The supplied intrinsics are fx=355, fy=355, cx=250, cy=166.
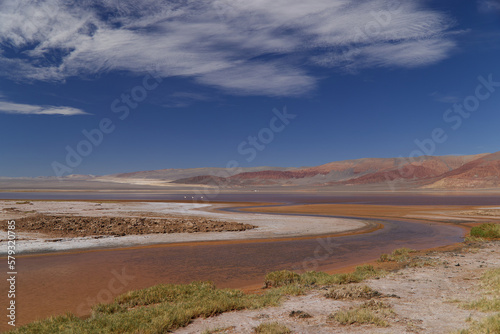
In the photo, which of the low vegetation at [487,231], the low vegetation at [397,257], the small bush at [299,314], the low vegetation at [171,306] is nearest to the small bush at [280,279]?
the low vegetation at [171,306]

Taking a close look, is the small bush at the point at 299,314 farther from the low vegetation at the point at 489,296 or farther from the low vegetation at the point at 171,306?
the low vegetation at the point at 489,296

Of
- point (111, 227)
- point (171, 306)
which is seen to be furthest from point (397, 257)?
point (111, 227)

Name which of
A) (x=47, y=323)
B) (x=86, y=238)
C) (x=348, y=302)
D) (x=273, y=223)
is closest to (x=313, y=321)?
(x=348, y=302)

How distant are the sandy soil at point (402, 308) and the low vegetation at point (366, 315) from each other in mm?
145

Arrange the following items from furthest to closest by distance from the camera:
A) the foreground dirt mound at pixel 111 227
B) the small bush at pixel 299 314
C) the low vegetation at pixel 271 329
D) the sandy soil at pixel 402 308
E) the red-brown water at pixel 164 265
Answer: the foreground dirt mound at pixel 111 227
the red-brown water at pixel 164 265
the small bush at pixel 299 314
the sandy soil at pixel 402 308
the low vegetation at pixel 271 329

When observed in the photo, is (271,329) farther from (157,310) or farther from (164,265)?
(164,265)

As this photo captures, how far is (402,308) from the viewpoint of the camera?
8164mm

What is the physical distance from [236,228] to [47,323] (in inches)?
722

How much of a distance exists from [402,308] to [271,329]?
3385 millimetres

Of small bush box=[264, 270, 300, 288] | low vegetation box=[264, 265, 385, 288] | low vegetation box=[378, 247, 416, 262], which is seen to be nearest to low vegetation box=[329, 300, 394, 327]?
low vegetation box=[264, 265, 385, 288]

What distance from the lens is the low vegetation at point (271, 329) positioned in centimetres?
669

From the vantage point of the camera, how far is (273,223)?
29719mm

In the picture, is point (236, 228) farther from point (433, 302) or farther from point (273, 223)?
point (433, 302)

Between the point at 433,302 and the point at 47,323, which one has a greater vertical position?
the point at 47,323
